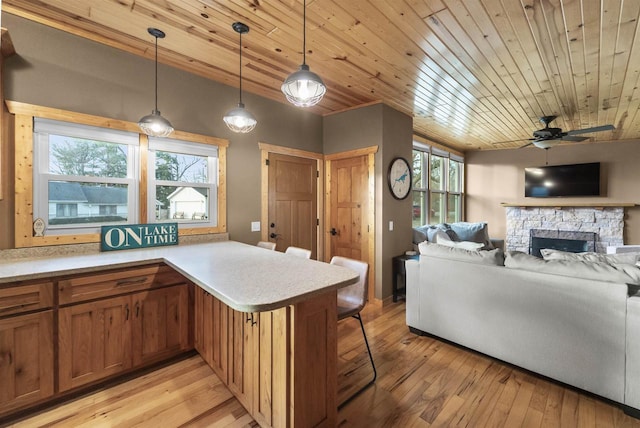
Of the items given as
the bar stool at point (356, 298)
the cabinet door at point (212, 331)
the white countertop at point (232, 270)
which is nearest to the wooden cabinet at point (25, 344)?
the white countertop at point (232, 270)

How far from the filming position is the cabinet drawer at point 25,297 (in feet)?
5.41

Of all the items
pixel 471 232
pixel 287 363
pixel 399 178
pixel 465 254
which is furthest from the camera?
pixel 471 232

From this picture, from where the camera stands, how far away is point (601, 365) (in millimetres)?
1831

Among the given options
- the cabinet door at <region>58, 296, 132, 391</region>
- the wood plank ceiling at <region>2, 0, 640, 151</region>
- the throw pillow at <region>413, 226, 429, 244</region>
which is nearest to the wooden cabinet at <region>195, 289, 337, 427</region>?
the cabinet door at <region>58, 296, 132, 391</region>

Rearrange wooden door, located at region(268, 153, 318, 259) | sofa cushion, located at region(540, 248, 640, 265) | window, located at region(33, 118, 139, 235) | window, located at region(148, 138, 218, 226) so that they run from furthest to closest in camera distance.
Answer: wooden door, located at region(268, 153, 318, 259) < window, located at region(148, 138, 218, 226) < window, located at region(33, 118, 139, 235) < sofa cushion, located at region(540, 248, 640, 265)

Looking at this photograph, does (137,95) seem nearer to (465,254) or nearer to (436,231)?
(465,254)

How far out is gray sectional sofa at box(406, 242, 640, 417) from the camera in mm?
1777

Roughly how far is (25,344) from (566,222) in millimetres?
8411

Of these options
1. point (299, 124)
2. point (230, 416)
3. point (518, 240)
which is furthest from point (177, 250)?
point (518, 240)

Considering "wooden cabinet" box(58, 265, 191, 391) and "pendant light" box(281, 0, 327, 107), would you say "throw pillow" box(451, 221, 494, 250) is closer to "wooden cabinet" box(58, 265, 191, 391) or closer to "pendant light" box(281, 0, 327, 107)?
"pendant light" box(281, 0, 327, 107)

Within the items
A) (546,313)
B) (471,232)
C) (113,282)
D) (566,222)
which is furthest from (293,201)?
(566,222)

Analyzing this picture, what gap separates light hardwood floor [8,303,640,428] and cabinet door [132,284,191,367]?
0.49ft

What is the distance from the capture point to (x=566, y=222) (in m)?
6.08

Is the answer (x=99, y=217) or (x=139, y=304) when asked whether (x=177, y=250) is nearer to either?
(x=139, y=304)
